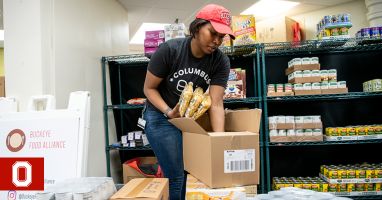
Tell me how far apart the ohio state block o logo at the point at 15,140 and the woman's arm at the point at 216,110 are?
110 centimetres

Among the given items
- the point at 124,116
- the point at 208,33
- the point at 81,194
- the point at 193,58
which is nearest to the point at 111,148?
the point at 124,116

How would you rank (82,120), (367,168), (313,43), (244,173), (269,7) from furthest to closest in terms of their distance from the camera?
(269,7), (313,43), (367,168), (82,120), (244,173)

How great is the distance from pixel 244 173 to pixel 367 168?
2044 mm

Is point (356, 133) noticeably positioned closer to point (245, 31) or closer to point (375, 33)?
point (375, 33)

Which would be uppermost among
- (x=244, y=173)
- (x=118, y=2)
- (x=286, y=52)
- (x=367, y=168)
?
(x=118, y=2)

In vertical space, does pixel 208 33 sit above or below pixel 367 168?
above

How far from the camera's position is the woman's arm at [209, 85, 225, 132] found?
164 cm

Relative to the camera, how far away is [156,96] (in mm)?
1732

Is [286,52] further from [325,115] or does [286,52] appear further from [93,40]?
[93,40]

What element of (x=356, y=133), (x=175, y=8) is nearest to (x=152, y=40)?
(x=175, y=8)

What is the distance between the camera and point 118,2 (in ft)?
12.5

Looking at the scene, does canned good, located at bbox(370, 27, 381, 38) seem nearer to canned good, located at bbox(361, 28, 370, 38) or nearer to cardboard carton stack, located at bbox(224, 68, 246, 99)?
canned good, located at bbox(361, 28, 370, 38)

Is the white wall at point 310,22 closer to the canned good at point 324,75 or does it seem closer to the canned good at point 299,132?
the canned good at point 324,75

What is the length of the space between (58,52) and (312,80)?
2119mm
